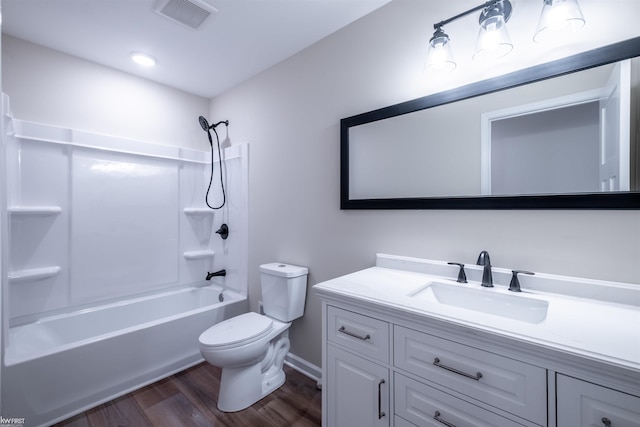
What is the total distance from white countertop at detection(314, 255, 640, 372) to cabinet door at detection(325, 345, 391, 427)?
0.94 ft

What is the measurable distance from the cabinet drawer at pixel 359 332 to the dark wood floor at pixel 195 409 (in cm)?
81

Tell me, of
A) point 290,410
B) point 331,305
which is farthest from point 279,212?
point 290,410

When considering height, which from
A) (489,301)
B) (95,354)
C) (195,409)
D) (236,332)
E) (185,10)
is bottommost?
(195,409)

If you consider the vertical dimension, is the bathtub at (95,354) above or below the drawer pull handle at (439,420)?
below

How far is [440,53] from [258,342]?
1918 millimetres

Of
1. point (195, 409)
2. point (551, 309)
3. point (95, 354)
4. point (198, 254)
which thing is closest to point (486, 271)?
point (551, 309)

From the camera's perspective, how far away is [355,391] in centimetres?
115

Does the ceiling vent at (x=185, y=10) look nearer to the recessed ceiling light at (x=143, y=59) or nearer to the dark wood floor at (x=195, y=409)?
the recessed ceiling light at (x=143, y=59)

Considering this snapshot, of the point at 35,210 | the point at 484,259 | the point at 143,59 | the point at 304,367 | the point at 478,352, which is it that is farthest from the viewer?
the point at 143,59

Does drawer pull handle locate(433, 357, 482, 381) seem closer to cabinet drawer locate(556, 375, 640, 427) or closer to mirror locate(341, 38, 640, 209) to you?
cabinet drawer locate(556, 375, 640, 427)

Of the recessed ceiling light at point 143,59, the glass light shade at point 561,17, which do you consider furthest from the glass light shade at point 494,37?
the recessed ceiling light at point 143,59

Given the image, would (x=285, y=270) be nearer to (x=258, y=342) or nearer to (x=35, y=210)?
(x=258, y=342)

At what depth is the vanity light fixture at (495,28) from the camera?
104 cm

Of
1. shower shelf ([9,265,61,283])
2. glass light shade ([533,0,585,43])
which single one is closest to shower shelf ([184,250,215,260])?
shower shelf ([9,265,61,283])
